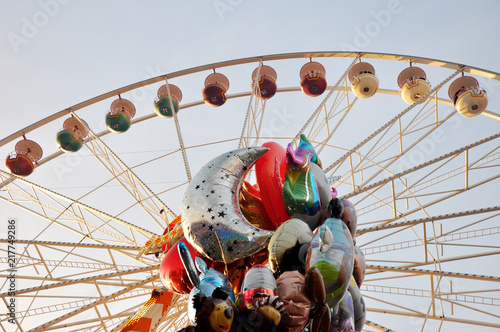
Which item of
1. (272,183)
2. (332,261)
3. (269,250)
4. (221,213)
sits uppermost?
(272,183)

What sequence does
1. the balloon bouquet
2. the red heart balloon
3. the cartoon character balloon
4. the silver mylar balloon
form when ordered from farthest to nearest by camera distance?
1. the red heart balloon
2. the silver mylar balloon
3. the cartoon character balloon
4. the balloon bouquet

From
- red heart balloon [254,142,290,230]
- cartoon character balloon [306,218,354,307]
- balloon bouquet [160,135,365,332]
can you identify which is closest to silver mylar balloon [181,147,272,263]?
balloon bouquet [160,135,365,332]

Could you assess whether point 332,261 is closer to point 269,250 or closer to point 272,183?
point 269,250

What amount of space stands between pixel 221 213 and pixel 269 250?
85 cm

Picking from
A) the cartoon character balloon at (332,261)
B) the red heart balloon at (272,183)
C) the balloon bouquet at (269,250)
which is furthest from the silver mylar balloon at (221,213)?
the cartoon character balloon at (332,261)

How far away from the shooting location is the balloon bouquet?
5.38 meters

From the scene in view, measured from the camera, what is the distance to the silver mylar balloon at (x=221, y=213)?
6.68 meters

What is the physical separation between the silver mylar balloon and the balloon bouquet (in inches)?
0.5

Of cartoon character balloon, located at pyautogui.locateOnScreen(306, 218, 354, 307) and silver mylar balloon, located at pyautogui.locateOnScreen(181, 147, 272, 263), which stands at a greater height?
silver mylar balloon, located at pyautogui.locateOnScreen(181, 147, 272, 263)

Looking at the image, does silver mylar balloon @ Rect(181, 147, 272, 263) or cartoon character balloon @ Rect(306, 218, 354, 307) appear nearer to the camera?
cartoon character balloon @ Rect(306, 218, 354, 307)

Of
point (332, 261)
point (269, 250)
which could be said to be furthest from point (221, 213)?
point (332, 261)

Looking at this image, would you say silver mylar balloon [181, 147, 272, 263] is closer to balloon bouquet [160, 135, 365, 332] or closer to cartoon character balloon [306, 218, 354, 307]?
balloon bouquet [160, 135, 365, 332]

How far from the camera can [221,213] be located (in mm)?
6832

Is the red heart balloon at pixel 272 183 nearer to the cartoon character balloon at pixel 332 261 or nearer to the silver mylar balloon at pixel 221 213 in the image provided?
the silver mylar balloon at pixel 221 213
